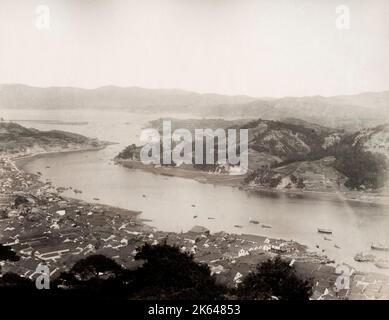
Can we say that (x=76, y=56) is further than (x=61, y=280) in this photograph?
Yes

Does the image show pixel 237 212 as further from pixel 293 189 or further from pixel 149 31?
pixel 149 31

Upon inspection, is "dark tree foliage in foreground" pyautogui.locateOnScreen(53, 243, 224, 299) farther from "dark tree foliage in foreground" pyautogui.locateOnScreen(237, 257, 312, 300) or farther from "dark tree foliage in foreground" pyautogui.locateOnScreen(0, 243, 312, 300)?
"dark tree foliage in foreground" pyautogui.locateOnScreen(237, 257, 312, 300)

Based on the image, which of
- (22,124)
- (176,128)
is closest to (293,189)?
(176,128)

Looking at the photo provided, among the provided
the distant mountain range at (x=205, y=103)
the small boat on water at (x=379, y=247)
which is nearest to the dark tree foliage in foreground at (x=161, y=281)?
the small boat on water at (x=379, y=247)

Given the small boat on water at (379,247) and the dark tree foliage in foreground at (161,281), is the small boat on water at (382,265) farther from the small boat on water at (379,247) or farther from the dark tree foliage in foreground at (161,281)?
the dark tree foliage in foreground at (161,281)

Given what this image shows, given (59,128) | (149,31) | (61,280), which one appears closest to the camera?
(61,280)

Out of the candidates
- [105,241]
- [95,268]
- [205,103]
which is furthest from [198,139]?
[95,268]

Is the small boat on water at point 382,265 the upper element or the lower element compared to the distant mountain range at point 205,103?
lower

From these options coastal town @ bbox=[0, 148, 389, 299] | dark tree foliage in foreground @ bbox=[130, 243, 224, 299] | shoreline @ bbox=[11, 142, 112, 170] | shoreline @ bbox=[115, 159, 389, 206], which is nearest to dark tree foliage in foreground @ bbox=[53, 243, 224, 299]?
dark tree foliage in foreground @ bbox=[130, 243, 224, 299]
